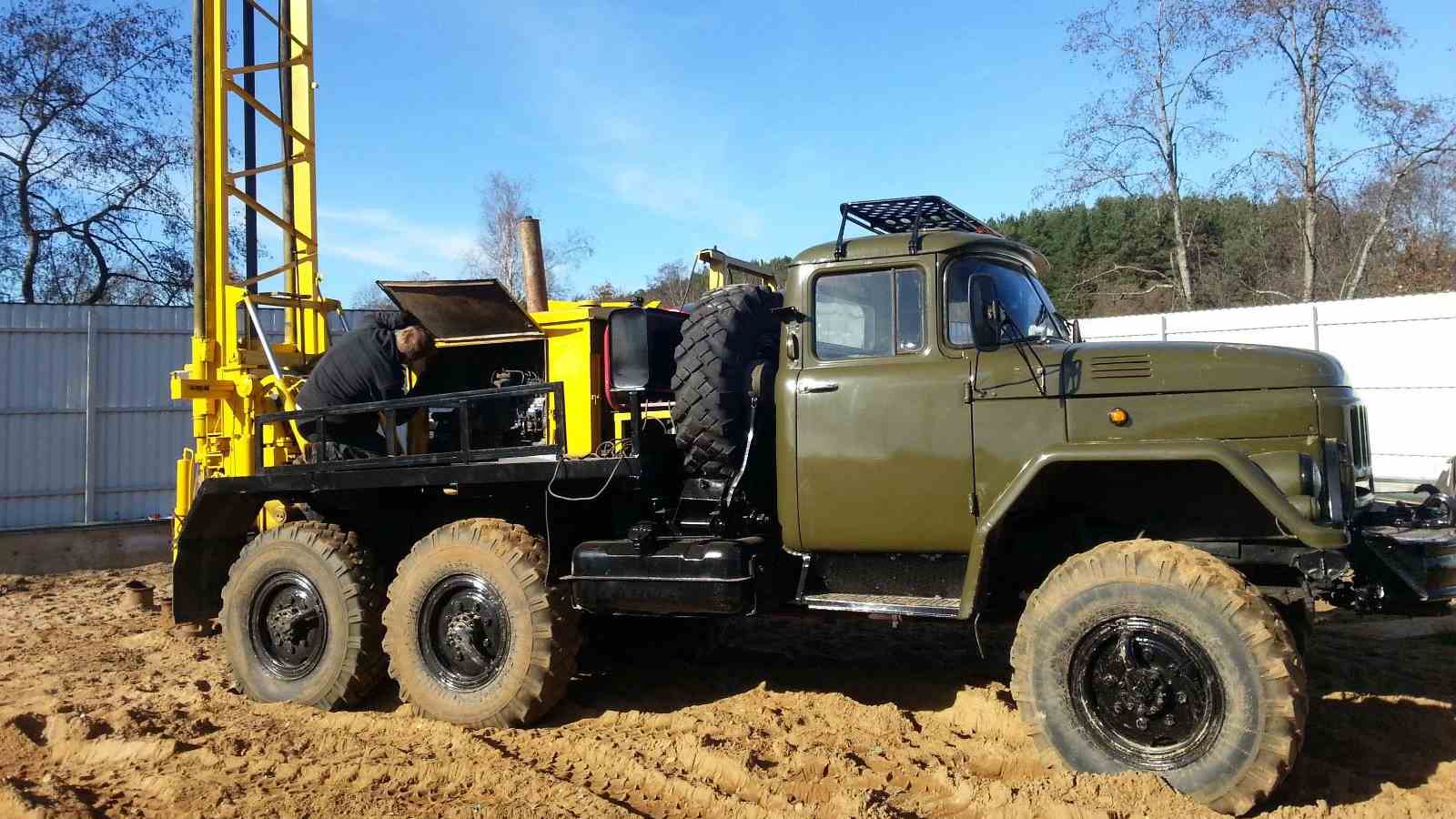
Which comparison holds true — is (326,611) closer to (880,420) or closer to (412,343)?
(412,343)

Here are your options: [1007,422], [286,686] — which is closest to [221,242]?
[286,686]

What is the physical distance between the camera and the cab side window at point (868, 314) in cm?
530

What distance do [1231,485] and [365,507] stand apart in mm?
5105

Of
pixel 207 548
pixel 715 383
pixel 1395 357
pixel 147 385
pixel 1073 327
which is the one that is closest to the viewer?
pixel 715 383

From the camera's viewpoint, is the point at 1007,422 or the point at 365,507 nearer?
the point at 1007,422

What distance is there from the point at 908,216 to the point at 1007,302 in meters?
0.99

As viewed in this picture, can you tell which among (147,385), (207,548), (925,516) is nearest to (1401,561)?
(925,516)

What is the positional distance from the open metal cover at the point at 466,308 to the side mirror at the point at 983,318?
2.58 meters

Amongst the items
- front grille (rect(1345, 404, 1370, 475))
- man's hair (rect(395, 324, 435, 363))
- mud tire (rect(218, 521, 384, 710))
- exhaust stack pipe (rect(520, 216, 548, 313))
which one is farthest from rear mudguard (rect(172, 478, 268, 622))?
front grille (rect(1345, 404, 1370, 475))

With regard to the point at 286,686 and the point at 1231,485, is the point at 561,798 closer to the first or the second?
the point at 286,686

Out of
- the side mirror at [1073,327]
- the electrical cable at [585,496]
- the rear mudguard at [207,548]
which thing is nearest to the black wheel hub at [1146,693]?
the side mirror at [1073,327]

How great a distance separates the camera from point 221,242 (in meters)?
8.22

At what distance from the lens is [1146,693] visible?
4.45 m

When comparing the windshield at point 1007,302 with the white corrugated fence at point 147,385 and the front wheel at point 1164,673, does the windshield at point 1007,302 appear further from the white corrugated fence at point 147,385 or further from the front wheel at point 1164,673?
the white corrugated fence at point 147,385
